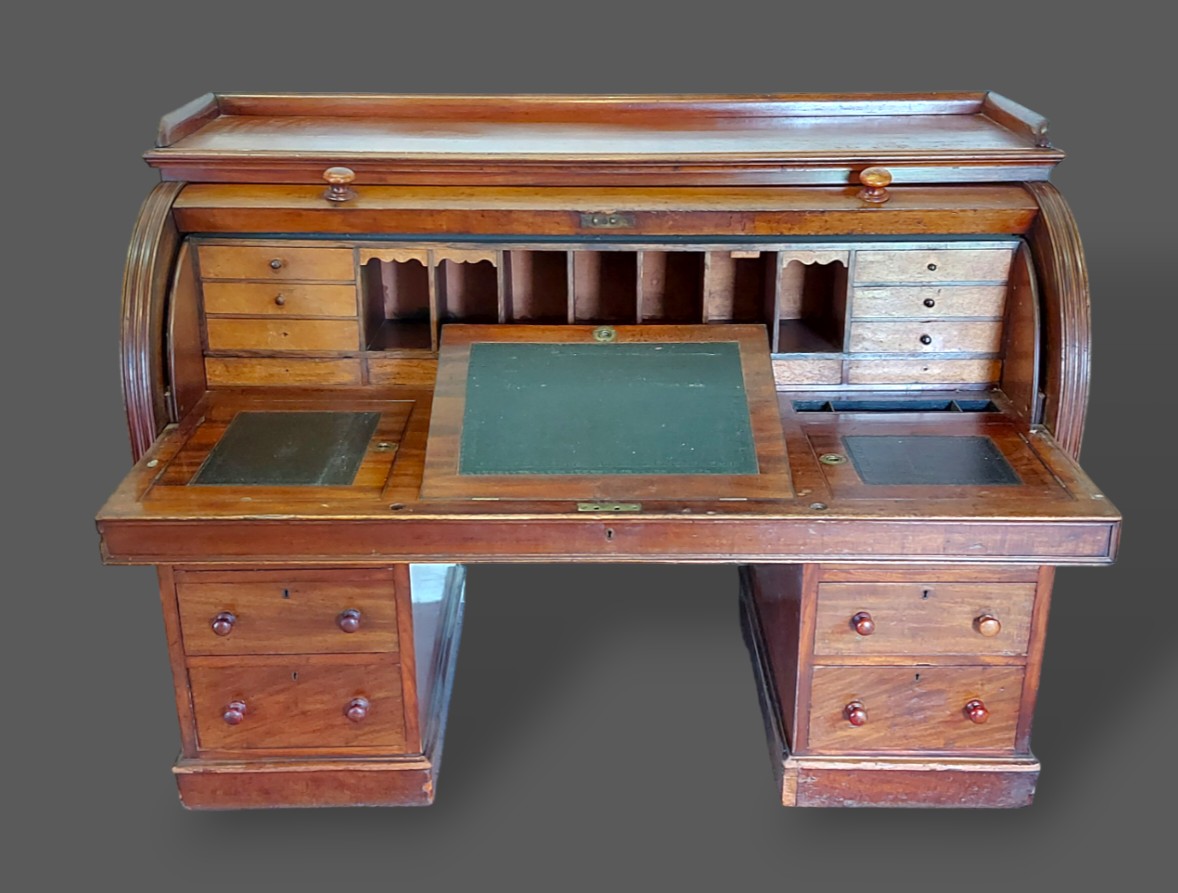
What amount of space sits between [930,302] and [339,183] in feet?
5.74

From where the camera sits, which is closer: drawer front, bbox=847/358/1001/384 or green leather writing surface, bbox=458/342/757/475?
green leather writing surface, bbox=458/342/757/475

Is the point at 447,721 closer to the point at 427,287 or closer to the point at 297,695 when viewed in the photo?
the point at 297,695

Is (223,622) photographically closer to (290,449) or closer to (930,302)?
(290,449)

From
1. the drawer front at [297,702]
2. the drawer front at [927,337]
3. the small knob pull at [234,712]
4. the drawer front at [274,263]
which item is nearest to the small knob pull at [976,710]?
the drawer front at [927,337]

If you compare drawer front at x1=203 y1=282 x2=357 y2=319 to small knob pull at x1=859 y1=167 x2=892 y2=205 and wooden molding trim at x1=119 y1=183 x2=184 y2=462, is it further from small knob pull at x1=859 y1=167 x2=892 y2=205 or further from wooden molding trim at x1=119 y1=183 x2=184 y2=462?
small knob pull at x1=859 y1=167 x2=892 y2=205

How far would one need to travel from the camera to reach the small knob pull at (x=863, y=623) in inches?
135

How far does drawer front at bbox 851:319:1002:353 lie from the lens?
12.6 feet

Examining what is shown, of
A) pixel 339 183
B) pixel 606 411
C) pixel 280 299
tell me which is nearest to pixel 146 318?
pixel 280 299

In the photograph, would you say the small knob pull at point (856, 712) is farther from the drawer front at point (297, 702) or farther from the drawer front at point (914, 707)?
the drawer front at point (297, 702)

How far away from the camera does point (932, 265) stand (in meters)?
3.76

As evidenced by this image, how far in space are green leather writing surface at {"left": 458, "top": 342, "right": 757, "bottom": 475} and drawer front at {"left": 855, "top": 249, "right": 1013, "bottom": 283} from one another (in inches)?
18.4

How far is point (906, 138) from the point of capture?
13.1 feet

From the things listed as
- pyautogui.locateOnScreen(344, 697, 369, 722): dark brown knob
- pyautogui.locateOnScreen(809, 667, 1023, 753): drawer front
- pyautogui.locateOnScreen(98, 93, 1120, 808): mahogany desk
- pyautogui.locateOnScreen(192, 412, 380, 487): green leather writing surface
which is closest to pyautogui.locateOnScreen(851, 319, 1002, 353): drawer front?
pyautogui.locateOnScreen(98, 93, 1120, 808): mahogany desk

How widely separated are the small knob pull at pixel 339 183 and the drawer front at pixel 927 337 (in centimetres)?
153
